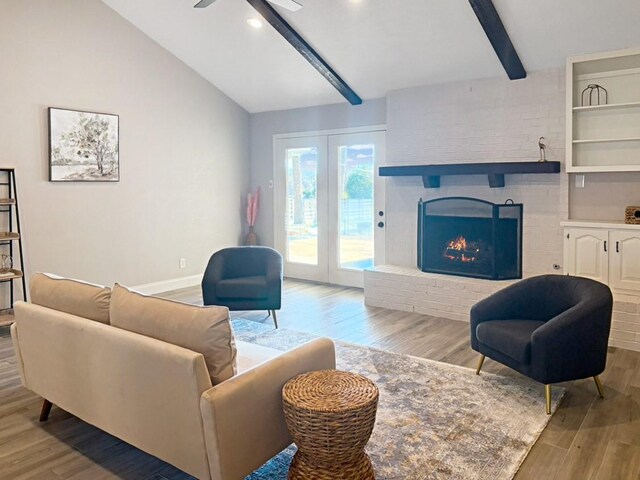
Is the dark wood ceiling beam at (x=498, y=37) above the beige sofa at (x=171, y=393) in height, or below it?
above

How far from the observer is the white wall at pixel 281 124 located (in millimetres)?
6508

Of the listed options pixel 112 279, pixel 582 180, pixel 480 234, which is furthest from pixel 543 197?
pixel 112 279

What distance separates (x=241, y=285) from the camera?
15.6 ft

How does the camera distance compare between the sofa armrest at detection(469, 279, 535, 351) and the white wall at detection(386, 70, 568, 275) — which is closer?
the sofa armrest at detection(469, 279, 535, 351)

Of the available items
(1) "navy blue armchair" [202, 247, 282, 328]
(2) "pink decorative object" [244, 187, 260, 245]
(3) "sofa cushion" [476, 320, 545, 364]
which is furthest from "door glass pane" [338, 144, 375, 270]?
(3) "sofa cushion" [476, 320, 545, 364]

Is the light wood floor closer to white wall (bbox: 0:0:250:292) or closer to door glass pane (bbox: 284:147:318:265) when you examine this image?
white wall (bbox: 0:0:250:292)

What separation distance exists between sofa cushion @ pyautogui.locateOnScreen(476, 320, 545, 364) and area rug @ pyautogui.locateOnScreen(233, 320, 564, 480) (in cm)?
30

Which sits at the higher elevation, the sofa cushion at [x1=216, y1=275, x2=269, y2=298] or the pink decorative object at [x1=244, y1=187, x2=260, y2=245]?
the pink decorative object at [x1=244, y1=187, x2=260, y2=245]

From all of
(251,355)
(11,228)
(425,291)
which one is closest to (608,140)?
(425,291)

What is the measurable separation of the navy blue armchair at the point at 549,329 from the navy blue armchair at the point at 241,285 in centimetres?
195

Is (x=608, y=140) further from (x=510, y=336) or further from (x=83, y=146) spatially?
(x=83, y=146)

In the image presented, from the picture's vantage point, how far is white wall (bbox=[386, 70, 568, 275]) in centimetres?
500

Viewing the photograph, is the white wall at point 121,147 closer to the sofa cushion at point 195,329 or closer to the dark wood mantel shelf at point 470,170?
the dark wood mantel shelf at point 470,170

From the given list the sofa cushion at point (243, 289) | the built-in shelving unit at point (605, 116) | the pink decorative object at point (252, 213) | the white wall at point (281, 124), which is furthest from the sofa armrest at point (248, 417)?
the pink decorative object at point (252, 213)
